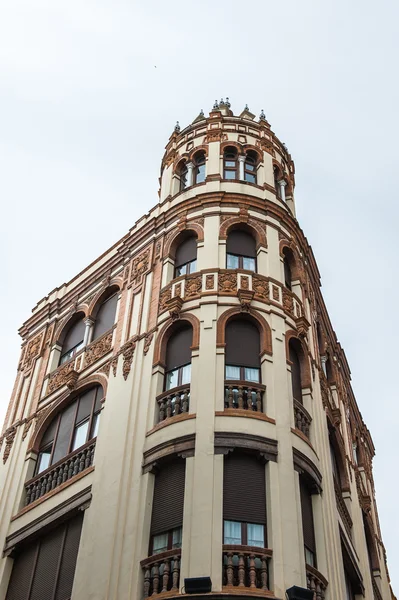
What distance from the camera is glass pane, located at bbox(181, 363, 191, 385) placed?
2227 cm

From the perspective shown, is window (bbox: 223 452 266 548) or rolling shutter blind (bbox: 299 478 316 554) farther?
rolling shutter blind (bbox: 299 478 316 554)

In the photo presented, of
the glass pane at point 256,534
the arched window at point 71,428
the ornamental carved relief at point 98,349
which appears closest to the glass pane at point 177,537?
the glass pane at point 256,534

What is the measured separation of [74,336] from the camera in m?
29.9

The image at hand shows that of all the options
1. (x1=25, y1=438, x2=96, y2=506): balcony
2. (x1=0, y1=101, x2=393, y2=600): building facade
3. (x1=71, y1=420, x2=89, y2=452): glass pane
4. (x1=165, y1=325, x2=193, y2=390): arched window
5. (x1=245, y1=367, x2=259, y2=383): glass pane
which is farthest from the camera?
(x1=71, y1=420, x2=89, y2=452): glass pane

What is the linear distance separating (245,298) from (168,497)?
22.9ft

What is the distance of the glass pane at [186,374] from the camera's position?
22.3m

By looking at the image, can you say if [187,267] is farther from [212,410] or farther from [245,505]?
[245,505]

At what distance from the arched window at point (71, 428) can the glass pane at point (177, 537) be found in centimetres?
591

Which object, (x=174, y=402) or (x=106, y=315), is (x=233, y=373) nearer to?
(x=174, y=402)

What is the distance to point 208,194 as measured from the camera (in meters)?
27.4

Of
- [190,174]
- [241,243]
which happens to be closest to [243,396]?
[241,243]

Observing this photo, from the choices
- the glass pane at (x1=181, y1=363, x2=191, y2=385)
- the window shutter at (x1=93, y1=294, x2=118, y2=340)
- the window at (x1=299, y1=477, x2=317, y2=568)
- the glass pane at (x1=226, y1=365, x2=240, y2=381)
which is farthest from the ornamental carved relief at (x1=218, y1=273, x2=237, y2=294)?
the window at (x1=299, y1=477, x2=317, y2=568)

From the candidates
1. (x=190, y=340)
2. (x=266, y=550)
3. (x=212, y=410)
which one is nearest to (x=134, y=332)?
(x=190, y=340)

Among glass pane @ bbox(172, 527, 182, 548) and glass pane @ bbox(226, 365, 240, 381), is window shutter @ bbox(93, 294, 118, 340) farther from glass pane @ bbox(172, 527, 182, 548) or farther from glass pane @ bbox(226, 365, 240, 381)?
glass pane @ bbox(172, 527, 182, 548)
